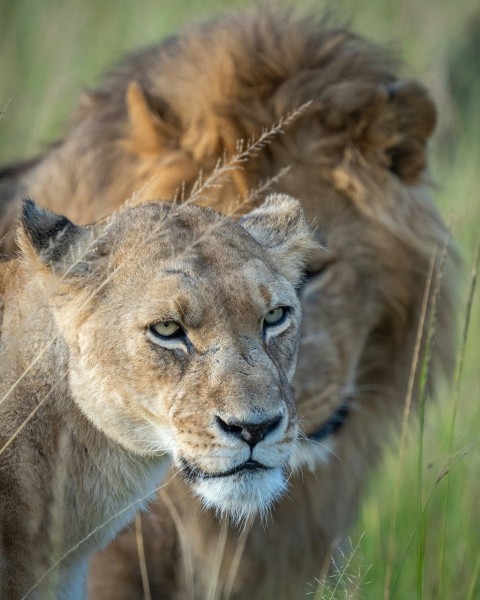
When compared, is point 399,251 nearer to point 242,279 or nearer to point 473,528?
point 473,528

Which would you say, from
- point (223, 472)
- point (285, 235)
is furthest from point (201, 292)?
point (285, 235)

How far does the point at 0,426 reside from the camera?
2316 millimetres

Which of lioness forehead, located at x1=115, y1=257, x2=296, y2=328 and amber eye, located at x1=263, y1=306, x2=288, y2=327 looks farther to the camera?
amber eye, located at x1=263, y1=306, x2=288, y2=327

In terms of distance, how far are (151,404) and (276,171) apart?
1.54 metres

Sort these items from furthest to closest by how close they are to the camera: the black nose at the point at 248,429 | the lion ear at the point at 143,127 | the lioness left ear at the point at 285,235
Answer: the lion ear at the point at 143,127, the lioness left ear at the point at 285,235, the black nose at the point at 248,429

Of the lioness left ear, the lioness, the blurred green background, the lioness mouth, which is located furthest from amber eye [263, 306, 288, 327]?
the blurred green background

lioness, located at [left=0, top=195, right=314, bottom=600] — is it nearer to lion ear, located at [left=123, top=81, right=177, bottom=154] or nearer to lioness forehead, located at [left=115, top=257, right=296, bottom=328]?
lioness forehead, located at [left=115, top=257, right=296, bottom=328]

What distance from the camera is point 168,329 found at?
2229 mm

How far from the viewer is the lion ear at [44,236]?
230 centimetres

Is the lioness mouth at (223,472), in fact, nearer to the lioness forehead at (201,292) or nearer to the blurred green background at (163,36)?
the lioness forehead at (201,292)

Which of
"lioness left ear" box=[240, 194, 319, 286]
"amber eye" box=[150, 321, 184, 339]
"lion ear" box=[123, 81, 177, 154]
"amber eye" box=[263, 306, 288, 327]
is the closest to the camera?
"amber eye" box=[150, 321, 184, 339]

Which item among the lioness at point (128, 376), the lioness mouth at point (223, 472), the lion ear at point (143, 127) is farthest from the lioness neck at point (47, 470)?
the lion ear at point (143, 127)

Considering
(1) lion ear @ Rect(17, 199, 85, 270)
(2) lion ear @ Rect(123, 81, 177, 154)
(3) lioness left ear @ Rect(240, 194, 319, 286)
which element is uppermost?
(2) lion ear @ Rect(123, 81, 177, 154)

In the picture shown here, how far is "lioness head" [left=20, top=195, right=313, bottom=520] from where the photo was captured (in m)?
2.17
